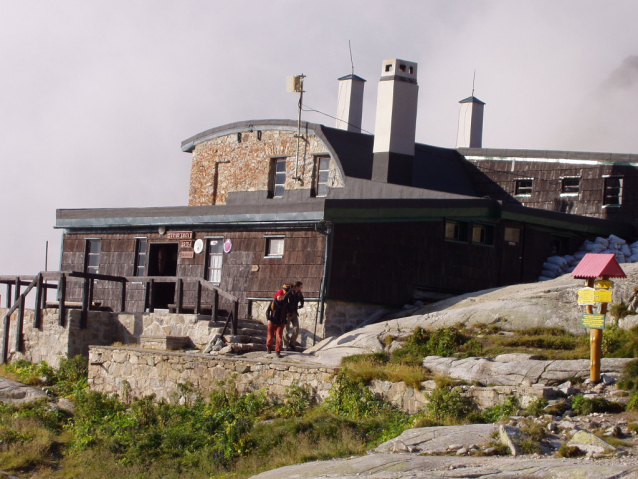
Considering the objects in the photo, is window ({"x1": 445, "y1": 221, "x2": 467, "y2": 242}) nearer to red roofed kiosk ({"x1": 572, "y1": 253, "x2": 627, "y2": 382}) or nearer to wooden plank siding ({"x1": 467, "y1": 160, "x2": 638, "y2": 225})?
wooden plank siding ({"x1": 467, "y1": 160, "x2": 638, "y2": 225})

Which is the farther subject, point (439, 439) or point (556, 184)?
point (556, 184)

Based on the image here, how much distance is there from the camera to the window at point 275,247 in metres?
22.0

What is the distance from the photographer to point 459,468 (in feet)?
35.0

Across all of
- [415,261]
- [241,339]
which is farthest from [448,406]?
[415,261]

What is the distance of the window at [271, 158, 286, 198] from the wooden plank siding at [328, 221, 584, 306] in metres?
9.58

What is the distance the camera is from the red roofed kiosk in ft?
45.9

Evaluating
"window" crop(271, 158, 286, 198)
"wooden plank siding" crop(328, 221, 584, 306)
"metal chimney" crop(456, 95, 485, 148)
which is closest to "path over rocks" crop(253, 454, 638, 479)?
"wooden plank siding" crop(328, 221, 584, 306)

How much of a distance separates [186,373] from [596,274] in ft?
28.3

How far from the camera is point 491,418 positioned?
1362 centimetres

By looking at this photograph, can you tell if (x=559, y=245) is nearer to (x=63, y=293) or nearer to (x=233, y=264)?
(x=233, y=264)

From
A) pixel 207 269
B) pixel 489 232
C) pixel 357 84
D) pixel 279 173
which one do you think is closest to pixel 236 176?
pixel 279 173

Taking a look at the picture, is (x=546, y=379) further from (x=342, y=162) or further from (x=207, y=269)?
(x=342, y=162)

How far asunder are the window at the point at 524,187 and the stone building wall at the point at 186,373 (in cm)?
1551

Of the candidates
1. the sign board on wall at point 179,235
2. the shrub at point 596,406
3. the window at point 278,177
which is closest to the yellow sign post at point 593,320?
the shrub at point 596,406
